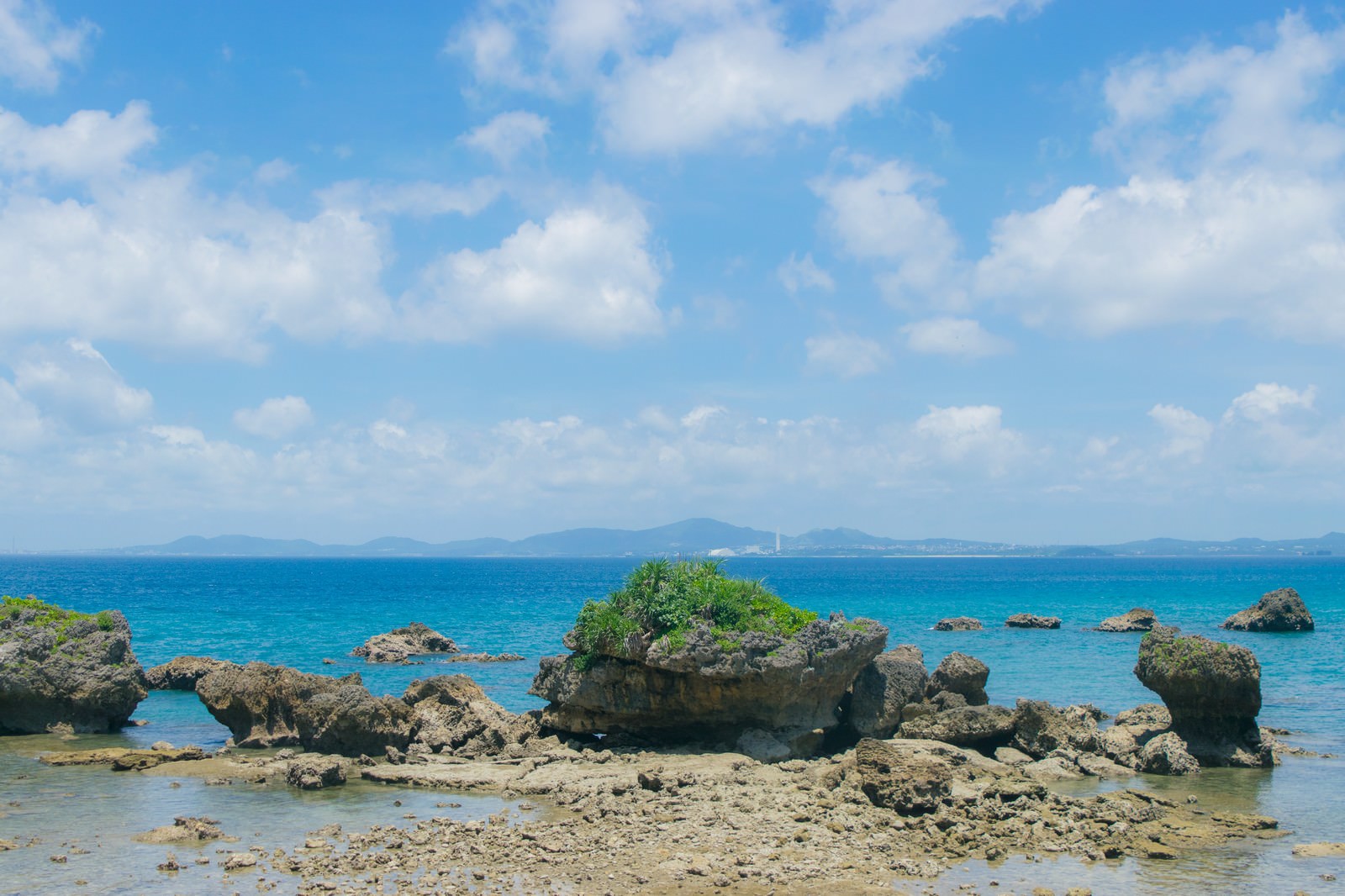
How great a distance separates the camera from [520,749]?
75.9 ft

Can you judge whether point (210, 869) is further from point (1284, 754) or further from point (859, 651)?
point (1284, 754)

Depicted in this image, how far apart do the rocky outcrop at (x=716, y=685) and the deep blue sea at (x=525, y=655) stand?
5007mm

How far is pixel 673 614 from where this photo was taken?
2305cm

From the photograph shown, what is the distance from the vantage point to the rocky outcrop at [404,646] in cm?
4800

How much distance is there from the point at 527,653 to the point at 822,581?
325 ft

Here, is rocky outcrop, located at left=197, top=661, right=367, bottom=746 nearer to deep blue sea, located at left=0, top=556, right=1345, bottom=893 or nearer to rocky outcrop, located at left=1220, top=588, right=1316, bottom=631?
deep blue sea, located at left=0, top=556, right=1345, bottom=893

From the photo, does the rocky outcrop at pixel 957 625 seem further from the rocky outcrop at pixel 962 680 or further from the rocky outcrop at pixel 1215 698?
the rocky outcrop at pixel 1215 698

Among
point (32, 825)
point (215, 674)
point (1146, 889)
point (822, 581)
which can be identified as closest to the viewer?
point (1146, 889)

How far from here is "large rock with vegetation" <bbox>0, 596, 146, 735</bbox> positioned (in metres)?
26.8

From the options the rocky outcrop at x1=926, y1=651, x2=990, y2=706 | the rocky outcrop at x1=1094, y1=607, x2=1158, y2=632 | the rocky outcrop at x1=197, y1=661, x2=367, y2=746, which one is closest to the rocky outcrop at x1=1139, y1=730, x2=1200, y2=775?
the rocky outcrop at x1=926, y1=651, x2=990, y2=706

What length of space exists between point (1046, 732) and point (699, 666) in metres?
7.81

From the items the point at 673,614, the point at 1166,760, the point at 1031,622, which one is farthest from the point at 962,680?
the point at 1031,622

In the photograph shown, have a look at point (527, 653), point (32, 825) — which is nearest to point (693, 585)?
point (32, 825)

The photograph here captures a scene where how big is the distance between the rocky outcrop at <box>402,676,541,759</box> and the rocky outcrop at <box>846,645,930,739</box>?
7564mm
